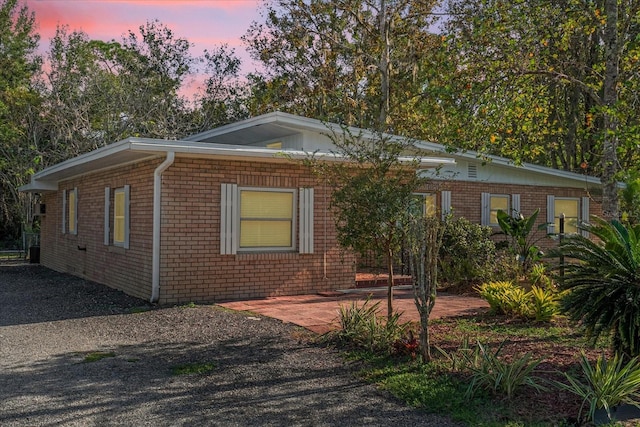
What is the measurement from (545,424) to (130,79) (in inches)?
1021

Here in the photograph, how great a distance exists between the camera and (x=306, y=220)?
1138 centimetres

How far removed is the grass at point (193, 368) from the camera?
6.02 meters

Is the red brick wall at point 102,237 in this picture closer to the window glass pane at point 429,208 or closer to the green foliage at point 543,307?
the window glass pane at point 429,208

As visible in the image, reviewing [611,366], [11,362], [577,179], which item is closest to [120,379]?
[11,362]

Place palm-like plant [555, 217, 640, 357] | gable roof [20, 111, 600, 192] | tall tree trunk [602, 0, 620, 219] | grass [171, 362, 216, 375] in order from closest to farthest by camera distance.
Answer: palm-like plant [555, 217, 640, 357], grass [171, 362, 216, 375], tall tree trunk [602, 0, 620, 219], gable roof [20, 111, 600, 192]

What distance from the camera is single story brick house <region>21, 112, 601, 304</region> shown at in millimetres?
10172

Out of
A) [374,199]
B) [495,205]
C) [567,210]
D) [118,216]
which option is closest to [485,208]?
[495,205]

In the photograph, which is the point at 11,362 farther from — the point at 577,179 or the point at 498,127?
the point at 577,179

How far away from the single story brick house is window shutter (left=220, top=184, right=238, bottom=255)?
0.02 meters

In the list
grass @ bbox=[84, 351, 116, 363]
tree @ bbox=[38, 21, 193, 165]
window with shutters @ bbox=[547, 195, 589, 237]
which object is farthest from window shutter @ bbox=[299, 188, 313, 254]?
tree @ bbox=[38, 21, 193, 165]

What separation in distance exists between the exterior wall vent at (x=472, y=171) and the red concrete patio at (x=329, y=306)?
6433 mm

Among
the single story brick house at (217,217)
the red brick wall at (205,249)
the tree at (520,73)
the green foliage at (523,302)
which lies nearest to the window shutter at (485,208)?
the single story brick house at (217,217)

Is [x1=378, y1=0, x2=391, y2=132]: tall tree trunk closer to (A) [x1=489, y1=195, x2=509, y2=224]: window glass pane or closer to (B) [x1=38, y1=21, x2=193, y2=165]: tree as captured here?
(A) [x1=489, y1=195, x2=509, y2=224]: window glass pane

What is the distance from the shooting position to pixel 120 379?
575 centimetres
